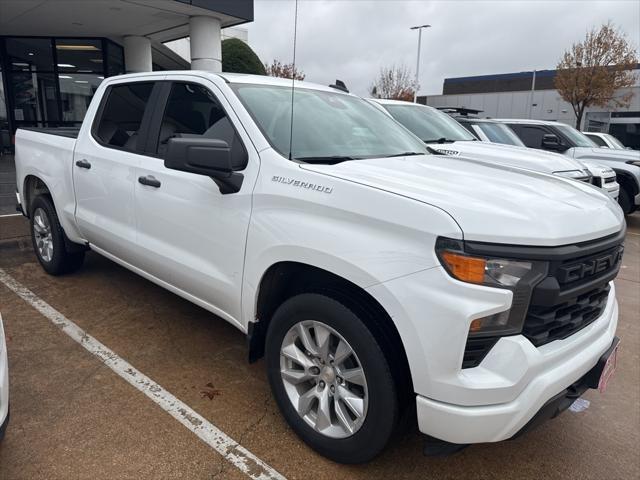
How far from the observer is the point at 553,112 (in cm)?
3806

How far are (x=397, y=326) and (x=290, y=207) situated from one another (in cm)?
81

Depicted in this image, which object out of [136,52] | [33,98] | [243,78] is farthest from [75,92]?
[243,78]

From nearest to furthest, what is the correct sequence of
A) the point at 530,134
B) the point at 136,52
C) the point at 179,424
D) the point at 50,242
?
the point at 179,424
the point at 50,242
the point at 530,134
the point at 136,52

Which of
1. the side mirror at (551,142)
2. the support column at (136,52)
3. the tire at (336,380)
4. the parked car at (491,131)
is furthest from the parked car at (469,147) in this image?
the support column at (136,52)

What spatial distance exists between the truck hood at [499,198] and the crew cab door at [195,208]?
0.56 meters

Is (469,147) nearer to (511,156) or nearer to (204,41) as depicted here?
(511,156)

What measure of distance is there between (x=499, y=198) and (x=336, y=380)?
3.65 ft

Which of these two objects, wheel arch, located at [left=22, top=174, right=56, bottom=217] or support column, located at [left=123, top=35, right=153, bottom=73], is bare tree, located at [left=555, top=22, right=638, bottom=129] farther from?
wheel arch, located at [left=22, top=174, right=56, bottom=217]

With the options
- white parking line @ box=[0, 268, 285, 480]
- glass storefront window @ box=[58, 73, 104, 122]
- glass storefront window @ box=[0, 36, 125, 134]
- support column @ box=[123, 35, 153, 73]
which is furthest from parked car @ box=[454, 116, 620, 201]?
glass storefront window @ box=[58, 73, 104, 122]

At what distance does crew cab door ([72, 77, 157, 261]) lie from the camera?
3627 millimetres

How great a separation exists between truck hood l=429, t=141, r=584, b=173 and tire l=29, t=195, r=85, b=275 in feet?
13.7

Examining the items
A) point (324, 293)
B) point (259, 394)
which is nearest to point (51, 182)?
point (259, 394)

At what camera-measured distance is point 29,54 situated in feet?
51.5

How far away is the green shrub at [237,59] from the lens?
830 inches
